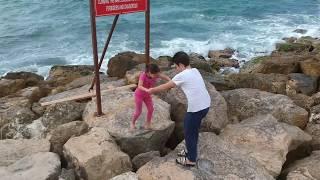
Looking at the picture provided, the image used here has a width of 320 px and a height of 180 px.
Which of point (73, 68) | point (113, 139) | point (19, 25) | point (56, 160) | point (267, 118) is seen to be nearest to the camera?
point (56, 160)

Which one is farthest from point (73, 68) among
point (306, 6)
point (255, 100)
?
point (306, 6)

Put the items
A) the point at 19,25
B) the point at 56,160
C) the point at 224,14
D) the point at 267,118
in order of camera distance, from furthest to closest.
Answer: the point at 224,14 → the point at 19,25 → the point at 267,118 → the point at 56,160

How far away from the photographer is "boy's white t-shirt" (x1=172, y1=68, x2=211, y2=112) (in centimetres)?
730

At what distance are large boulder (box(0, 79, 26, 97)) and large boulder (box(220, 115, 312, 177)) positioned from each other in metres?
8.58

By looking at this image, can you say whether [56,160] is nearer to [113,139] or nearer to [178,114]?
[113,139]

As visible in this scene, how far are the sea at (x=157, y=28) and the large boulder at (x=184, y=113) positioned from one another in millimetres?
14349

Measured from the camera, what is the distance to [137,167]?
8.47 m

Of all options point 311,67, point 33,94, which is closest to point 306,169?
point 33,94

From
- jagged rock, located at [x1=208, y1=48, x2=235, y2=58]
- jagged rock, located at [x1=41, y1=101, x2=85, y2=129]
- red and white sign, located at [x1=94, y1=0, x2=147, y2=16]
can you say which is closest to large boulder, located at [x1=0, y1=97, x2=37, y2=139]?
jagged rock, located at [x1=41, y1=101, x2=85, y2=129]

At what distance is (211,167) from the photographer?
7.93 meters

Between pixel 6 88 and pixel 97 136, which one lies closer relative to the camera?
pixel 97 136

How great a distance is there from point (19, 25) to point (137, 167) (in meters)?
25.6

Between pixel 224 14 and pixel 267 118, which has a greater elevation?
pixel 267 118

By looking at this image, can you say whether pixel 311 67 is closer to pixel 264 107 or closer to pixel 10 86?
pixel 264 107
